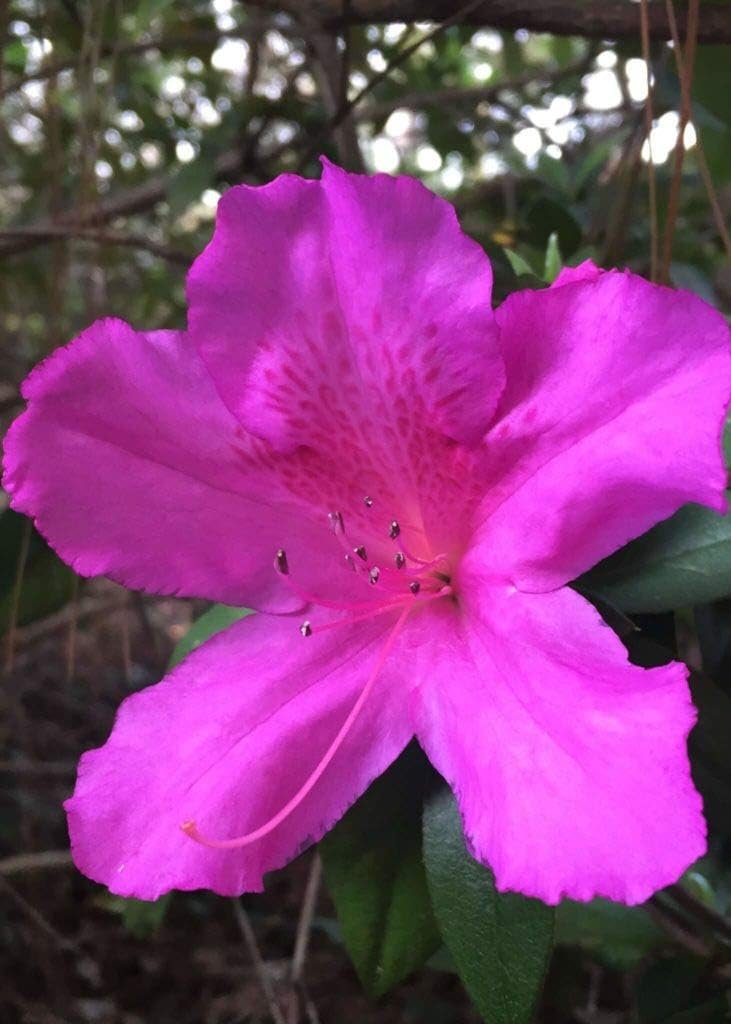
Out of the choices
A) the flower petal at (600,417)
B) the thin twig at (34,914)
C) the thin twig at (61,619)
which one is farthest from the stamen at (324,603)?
the thin twig at (61,619)

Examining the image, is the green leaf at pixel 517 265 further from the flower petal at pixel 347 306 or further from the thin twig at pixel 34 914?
the thin twig at pixel 34 914

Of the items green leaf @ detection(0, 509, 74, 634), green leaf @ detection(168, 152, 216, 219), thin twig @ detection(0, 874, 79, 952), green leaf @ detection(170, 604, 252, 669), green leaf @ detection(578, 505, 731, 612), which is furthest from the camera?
green leaf @ detection(168, 152, 216, 219)

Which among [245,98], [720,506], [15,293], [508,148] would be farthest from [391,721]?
[15,293]

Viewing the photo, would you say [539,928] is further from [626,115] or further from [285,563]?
[626,115]

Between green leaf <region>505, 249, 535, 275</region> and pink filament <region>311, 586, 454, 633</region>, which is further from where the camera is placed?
green leaf <region>505, 249, 535, 275</region>

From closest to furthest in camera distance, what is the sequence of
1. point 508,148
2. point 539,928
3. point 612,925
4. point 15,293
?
point 539,928, point 612,925, point 508,148, point 15,293

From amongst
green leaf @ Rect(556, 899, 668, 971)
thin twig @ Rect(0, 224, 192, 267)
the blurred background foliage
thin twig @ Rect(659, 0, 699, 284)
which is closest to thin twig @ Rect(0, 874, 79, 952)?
the blurred background foliage

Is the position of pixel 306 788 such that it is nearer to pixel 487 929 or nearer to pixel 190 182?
pixel 487 929

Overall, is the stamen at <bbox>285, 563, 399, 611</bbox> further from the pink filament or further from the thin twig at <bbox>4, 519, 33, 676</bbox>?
the thin twig at <bbox>4, 519, 33, 676</bbox>
